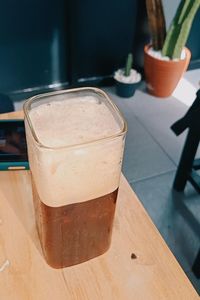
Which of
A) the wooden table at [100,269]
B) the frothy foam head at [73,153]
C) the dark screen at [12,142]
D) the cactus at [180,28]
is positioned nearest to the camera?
the frothy foam head at [73,153]

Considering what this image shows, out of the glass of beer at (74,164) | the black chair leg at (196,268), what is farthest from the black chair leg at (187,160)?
the glass of beer at (74,164)

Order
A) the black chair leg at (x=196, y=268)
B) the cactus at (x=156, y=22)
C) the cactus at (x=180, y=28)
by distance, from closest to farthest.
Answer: the black chair leg at (x=196, y=268) < the cactus at (x=180, y=28) < the cactus at (x=156, y=22)

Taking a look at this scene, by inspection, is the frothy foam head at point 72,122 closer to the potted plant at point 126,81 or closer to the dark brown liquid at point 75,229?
the dark brown liquid at point 75,229

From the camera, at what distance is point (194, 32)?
193cm

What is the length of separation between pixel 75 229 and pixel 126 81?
1.37 m

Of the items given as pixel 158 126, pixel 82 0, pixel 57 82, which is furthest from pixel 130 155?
pixel 82 0

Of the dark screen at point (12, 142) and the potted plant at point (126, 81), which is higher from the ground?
the dark screen at point (12, 142)

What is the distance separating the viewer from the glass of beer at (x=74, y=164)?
353 millimetres

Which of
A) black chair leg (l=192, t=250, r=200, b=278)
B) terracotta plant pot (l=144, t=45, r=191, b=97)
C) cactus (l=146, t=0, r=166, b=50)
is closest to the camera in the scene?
black chair leg (l=192, t=250, r=200, b=278)

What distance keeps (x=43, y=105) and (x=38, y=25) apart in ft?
4.11

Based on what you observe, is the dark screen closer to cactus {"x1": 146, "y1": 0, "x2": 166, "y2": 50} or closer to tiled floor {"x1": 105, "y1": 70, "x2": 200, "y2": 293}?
tiled floor {"x1": 105, "y1": 70, "x2": 200, "y2": 293}

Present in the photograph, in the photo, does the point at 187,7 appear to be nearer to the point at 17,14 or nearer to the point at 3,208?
the point at 17,14

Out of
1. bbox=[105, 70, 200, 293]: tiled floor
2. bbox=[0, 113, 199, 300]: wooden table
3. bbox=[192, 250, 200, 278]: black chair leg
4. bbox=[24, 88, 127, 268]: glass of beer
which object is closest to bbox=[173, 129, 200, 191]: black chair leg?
bbox=[105, 70, 200, 293]: tiled floor

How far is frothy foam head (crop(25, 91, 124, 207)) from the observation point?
350 millimetres
